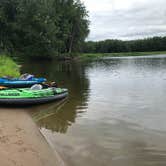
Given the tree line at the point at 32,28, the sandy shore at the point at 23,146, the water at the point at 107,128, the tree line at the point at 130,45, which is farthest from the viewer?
the tree line at the point at 130,45

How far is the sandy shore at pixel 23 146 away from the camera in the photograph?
6.36 m

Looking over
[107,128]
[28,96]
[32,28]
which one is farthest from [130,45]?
[107,128]

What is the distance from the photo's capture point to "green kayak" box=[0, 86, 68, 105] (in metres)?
11.6

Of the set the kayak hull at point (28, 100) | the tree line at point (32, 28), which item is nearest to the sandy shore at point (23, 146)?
the kayak hull at point (28, 100)

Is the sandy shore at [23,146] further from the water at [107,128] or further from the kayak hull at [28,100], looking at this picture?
the kayak hull at [28,100]

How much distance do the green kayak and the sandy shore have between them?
5.27ft

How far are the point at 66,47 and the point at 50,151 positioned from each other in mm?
50460

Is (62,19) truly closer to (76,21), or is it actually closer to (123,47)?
(76,21)

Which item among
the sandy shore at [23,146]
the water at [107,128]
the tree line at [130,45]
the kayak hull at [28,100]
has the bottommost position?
the water at [107,128]

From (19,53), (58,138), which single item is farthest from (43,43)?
(58,138)

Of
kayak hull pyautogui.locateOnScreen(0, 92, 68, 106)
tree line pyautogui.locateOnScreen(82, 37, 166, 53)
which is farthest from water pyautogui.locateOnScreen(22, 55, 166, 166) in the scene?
tree line pyautogui.locateOnScreen(82, 37, 166, 53)

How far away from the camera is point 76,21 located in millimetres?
54969

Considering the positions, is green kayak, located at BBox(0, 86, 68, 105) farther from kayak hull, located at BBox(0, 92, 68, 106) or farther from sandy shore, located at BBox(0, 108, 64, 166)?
sandy shore, located at BBox(0, 108, 64, 166)

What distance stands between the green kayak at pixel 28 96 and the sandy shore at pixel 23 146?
161cm
